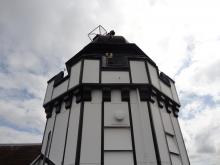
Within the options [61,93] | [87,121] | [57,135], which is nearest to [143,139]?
[87,121]

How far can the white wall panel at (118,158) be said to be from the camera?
18.0 feet

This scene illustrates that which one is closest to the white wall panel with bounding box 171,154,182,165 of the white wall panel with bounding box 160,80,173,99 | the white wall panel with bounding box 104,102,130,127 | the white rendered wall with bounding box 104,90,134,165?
the white rendered wall with bounding box 104,90,134,165

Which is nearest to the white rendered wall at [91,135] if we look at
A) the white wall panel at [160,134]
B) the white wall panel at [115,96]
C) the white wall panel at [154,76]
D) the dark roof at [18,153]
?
the white wall panel at [115,96]

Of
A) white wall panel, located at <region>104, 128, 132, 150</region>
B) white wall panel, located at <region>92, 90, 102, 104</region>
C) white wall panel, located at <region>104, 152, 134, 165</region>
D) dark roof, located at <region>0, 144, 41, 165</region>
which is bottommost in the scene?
white wall panel, located at <region>104, 152, 134, 165</region>

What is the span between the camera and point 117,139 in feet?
19.4

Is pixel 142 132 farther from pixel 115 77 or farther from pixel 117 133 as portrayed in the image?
pixel 115 77

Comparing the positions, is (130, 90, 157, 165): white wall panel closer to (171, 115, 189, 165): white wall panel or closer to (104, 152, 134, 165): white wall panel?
(104, 152, 134, 165): white wall panel

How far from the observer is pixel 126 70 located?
7375 mm

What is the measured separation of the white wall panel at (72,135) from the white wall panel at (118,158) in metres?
1.07

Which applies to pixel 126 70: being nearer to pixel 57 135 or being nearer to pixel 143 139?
pixel 143 139

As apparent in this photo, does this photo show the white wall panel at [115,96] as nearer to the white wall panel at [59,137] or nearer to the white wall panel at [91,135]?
the white wall panel at [91,135]

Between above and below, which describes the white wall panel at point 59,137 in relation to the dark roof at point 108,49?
below

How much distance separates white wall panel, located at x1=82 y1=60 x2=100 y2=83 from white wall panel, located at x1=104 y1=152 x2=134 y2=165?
282 cm

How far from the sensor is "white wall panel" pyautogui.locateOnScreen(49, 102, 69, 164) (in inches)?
249
